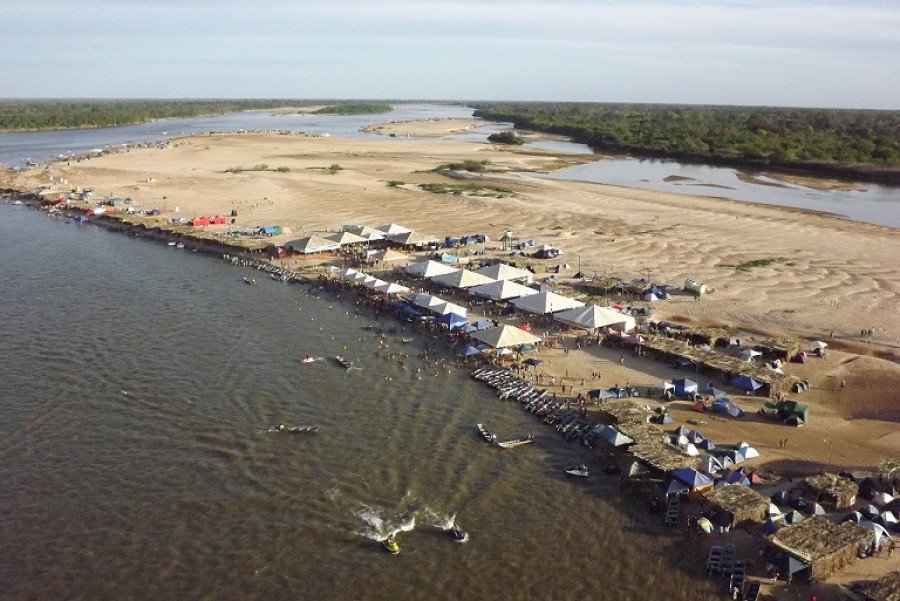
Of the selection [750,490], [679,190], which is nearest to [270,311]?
[750,490]

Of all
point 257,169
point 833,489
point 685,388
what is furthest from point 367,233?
point 257,169

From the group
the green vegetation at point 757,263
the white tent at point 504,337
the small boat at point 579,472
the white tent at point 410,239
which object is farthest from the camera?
the white tent at point 410,239

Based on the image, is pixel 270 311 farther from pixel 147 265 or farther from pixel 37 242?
pixel 37 242

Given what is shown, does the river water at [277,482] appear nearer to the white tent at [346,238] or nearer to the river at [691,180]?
the white tent at [346,238]

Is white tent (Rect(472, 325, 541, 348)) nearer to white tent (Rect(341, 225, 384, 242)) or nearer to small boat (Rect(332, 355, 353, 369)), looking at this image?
small boat (Rect(332, 355, 353, 369))

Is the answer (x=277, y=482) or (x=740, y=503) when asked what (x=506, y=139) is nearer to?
(x=277, y=482)

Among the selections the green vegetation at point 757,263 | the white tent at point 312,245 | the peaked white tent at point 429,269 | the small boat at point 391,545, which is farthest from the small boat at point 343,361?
the green vegetation at point 757,263
